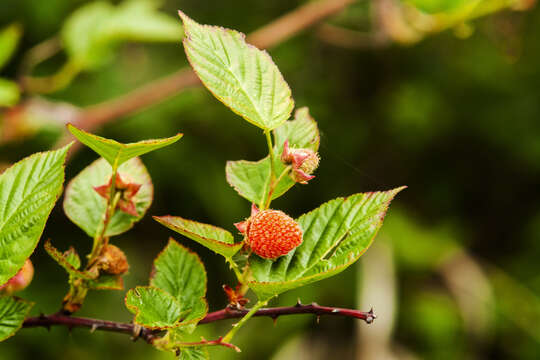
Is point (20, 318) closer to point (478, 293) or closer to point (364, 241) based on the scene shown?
point (364, 241)

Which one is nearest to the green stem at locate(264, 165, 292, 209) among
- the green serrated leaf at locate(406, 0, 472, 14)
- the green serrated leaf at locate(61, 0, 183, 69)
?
the green serrated leaf at locate(406, 0, 472, 14)

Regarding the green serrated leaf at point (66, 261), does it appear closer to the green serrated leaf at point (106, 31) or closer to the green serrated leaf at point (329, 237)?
the green serrated leaf at point (329, 237)

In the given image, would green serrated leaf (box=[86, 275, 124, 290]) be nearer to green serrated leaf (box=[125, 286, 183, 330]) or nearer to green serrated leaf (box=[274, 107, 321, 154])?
green serrated leaf (box=[125, 286, 183, 330])

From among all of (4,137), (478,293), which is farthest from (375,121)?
(4,137)

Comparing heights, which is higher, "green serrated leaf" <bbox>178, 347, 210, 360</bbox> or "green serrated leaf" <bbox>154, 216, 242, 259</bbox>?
"green serrated leaf" <bbox>154, 216, 242, 259</bbox>

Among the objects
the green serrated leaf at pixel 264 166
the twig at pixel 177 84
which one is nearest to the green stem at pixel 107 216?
the green serrated leaf at pixel 264 166

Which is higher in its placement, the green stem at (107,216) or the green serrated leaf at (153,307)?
the green stem at (107,216)

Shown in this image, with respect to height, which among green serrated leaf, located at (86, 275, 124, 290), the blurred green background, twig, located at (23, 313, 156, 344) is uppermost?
green serrated leaf, located at (86, 275, 124, 290)
